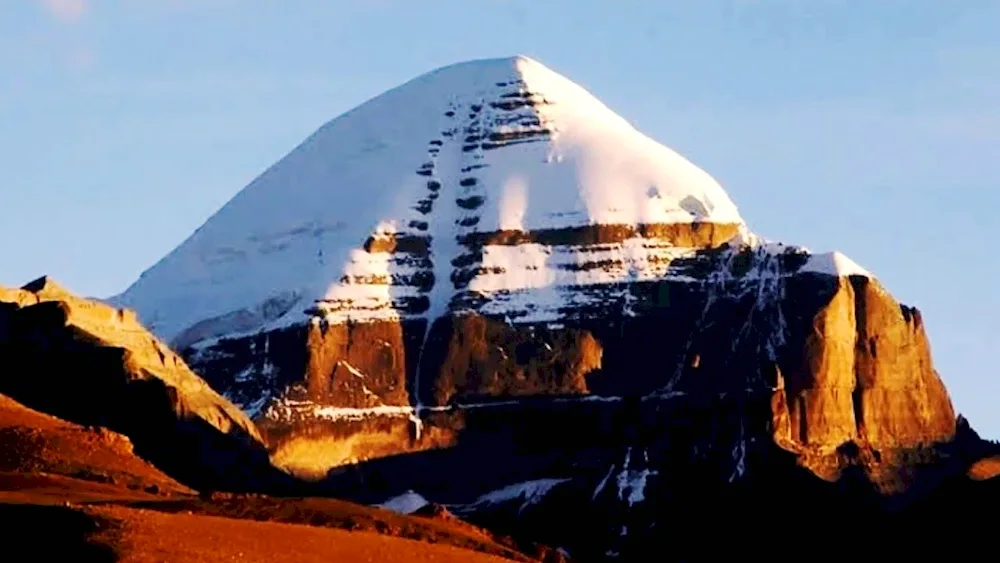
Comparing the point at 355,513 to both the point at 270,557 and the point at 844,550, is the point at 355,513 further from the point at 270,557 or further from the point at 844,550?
the point at 844,550

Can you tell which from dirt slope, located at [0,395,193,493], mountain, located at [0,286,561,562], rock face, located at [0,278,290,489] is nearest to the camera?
mountain, located at [0,286,561,562]

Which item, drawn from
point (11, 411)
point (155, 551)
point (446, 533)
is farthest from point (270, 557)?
point (11, 411)

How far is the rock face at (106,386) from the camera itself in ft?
547

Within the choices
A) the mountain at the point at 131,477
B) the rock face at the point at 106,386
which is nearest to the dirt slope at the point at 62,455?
the mountain at the point at 131,477

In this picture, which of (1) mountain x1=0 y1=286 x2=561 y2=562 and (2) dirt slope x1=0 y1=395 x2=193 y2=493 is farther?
(2) dirt slope x1=0 y1=395 x2=193 y2=493

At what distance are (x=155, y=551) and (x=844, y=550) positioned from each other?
92.8 metres

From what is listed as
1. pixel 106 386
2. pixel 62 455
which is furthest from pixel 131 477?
pixel 106 386

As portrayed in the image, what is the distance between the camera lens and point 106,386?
174000mm

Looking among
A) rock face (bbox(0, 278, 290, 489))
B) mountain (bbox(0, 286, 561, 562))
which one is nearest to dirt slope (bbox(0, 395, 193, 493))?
mountain (bbox(0, 286, 561, 562))

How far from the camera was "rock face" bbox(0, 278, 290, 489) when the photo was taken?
547 ft

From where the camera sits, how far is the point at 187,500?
108 meters

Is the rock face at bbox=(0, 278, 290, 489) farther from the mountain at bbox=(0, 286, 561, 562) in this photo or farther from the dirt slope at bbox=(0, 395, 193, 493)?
the dirt slope at bbox=(0, 395, 193, 493)

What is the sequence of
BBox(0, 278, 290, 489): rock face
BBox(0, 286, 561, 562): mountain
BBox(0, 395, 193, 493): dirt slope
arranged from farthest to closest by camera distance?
BBox(0, 278, 290, 489): rock face < BBox(0, 395, 193, 493): dirt slope < BBox(0, 286, 561, 562): mountain

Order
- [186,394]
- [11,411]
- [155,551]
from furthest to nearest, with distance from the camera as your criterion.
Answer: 1. [186,394]
2. [11,411]
3. [155,551]
